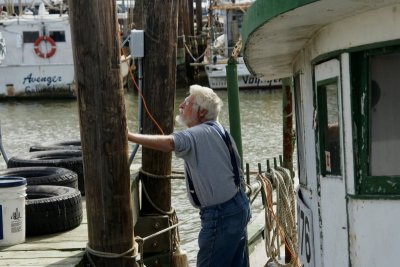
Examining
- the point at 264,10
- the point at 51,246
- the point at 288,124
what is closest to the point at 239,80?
the point at 288,124

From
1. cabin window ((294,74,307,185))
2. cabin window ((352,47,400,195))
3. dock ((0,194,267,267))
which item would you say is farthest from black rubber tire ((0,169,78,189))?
cabin window ((352,47,400,195))

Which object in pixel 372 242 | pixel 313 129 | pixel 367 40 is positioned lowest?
pixel 372 242

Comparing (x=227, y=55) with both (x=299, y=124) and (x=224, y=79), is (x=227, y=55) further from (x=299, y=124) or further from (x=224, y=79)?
(x=299, y=124)

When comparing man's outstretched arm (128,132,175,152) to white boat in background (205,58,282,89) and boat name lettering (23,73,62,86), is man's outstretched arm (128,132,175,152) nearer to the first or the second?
white boat in background (205,58,282,89)

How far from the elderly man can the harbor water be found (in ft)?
10.5

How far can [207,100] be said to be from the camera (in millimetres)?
5961

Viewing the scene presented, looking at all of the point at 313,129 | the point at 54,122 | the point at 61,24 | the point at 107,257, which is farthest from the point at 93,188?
the point at 61,24

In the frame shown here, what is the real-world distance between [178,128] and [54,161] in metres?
16.1

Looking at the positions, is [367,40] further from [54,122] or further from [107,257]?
[54,122]

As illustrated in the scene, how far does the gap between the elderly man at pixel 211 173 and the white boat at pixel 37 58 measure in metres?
37.8

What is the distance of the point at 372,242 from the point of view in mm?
4578

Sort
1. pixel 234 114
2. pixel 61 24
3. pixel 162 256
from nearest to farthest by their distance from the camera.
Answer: pixel 234 114 → pixel 162 256 → pixel 61 24

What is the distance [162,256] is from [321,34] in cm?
405

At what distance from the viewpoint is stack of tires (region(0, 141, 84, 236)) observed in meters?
7.74
